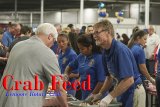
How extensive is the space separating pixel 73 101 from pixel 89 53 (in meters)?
0.59

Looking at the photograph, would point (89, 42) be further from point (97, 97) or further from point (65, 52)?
point (65, 52)

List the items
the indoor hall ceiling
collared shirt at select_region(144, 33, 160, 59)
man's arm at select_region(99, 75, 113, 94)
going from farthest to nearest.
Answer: the indoor hall ceiling → collared shirt at select_region(144, 33, 160, 59) → man's arm at select_region(99, 75, 113, 94)

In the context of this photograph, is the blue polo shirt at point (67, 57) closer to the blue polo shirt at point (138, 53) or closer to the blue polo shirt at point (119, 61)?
the blue polo shirt at point (138, 53)

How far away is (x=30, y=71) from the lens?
122 inches

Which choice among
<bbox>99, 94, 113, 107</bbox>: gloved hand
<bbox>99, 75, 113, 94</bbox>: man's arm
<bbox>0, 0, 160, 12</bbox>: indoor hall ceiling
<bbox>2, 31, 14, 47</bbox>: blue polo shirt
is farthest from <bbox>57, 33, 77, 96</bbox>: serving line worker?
<bbox>0, 0, 160, 12</bbox>: indoor hall ceiling

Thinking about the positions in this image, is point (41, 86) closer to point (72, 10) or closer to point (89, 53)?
point (89, 53)

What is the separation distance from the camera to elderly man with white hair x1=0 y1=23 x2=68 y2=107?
307cm

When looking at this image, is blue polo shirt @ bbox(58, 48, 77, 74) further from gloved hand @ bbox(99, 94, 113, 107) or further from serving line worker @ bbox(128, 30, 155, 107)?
gloved hand @ bbox(99, 94, 113, 107)

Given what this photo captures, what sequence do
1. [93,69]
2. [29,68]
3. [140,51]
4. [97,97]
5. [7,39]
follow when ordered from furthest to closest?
[7,39] < [140,51] < [93,69] < [97,97] < [29,68]

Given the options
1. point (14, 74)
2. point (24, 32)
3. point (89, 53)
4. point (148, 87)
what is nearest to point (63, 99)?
point (14, 74)

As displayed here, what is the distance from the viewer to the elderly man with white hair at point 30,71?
307cm

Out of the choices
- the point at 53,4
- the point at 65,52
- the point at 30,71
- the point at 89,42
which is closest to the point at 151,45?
the point at 65,52

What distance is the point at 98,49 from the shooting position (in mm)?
3986

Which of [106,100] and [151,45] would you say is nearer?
[106,100]
